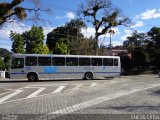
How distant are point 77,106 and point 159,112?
11.3 feet

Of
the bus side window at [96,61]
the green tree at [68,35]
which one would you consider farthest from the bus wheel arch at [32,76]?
the green tree at [68,35]

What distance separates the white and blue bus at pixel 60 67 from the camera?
107 feet

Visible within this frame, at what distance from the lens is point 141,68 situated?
63.4m

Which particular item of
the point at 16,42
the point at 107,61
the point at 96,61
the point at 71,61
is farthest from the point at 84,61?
the point at 16,42

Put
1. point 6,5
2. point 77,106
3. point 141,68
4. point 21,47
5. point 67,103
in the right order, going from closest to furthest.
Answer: point 77,106, point 67,103, point 6,5, point 141,68, point 21,47

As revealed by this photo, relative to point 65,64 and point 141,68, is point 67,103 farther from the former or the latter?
point 141,68

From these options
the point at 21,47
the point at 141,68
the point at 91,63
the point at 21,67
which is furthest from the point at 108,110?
the point at 21,47

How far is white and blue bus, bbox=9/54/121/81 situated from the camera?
3250 cm

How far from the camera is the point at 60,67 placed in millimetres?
34156

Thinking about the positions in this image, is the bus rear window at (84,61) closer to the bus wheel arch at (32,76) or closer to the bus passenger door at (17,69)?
the bus wheel arch at (32,76)

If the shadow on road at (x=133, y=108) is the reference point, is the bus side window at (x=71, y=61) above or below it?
above

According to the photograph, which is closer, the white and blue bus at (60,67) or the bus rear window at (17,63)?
the bus rear window at (17,63)

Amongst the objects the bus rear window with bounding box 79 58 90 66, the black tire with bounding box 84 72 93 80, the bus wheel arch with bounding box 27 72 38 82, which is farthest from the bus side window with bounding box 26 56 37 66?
the black tire with bounding box 84 72 93 80

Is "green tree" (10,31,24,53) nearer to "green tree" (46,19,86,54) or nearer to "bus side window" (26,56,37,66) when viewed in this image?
"green tree" (46,19,86,54)
